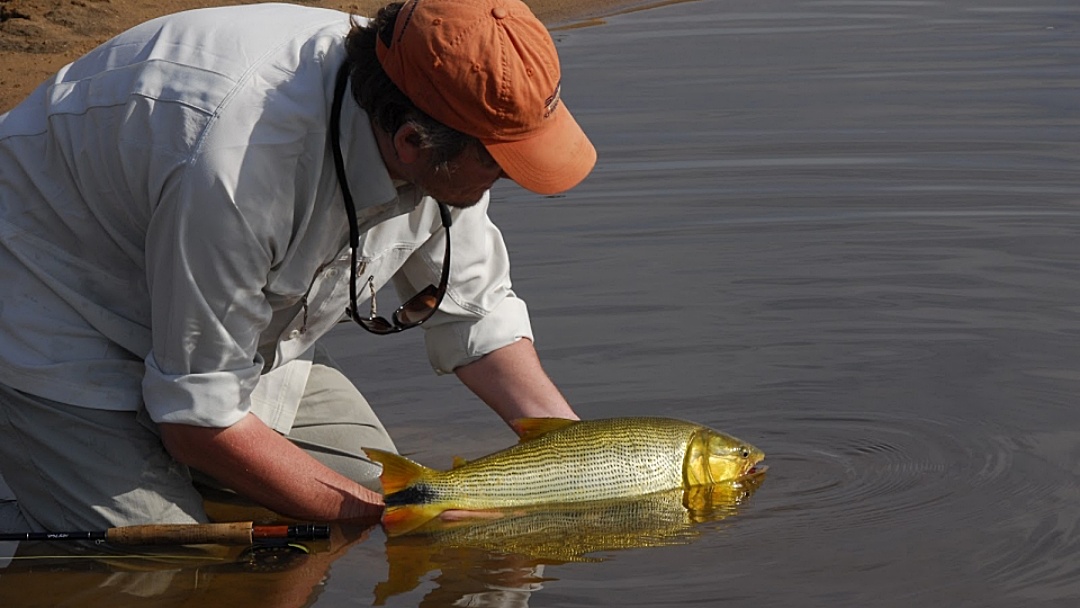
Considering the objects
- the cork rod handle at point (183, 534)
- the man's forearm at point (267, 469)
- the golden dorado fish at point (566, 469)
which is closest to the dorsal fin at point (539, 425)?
the golden dorado fish at point (566, 469)

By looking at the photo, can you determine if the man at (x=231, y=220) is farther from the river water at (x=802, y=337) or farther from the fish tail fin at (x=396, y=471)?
the river water at (x=802, y=337)

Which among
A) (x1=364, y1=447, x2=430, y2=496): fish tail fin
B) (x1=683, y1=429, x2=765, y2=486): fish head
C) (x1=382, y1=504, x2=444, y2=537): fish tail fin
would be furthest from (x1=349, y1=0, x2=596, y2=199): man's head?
(x1=683, y1=429, x2=765, y2=486): fish head

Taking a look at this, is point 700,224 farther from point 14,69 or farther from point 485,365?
point 14,69

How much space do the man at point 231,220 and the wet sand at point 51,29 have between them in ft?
20.7

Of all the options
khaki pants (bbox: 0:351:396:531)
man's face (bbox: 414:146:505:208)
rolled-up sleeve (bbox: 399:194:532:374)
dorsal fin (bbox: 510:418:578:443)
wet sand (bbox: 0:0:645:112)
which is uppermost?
man's face (bbox: 414:146:505:208)

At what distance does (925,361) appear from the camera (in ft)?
21.1

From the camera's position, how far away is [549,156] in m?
4.09

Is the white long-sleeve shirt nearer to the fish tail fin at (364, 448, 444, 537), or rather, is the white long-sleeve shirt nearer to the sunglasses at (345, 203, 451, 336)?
the sunglasses at (345, 203, 451, 336)

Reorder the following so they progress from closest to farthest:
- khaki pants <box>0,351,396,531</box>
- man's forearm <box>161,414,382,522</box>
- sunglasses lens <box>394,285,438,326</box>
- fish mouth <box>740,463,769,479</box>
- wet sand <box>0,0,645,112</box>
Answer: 1. man's forearm <box>161,414,382,522</box>
2. khaki pants <box>0,351,396,531</box>
3. sunglasses lens <box>394,285,438,326</box>
4. fish mouth <box>740,463,769,479</box>
5. wet sand <box>0,0,645,112</box>

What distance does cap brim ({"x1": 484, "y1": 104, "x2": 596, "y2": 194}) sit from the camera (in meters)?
4.01

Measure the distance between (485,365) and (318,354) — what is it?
72 centimetres

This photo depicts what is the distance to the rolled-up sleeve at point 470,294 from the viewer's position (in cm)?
492

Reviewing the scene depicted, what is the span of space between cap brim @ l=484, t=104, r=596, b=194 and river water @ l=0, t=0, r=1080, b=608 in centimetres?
121

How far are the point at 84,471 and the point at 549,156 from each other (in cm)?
170
